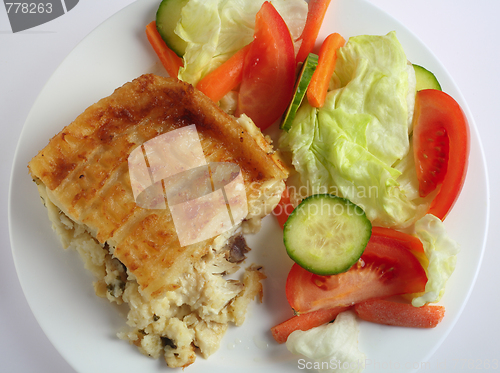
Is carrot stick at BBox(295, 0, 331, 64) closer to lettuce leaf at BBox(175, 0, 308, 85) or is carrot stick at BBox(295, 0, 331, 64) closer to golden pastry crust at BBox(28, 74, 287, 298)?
lettuce leaf at BBox(175, 0, 308, 85)

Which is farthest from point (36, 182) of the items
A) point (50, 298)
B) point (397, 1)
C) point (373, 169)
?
point (397, 1)

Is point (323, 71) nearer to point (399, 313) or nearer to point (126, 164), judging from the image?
point (126, 164)

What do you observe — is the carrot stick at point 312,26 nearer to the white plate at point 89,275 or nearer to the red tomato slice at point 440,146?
the white plate at point 89,275

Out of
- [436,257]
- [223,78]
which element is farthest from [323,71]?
[436,257]

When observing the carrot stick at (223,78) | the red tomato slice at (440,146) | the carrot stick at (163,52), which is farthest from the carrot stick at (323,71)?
the carrot stick at (163,52)

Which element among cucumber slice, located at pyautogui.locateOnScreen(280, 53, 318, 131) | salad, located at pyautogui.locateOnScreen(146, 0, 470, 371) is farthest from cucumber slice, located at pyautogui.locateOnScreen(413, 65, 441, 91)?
cucumber slice, located at pyautogui.locateOnScreen(280, 53, 318, 131)

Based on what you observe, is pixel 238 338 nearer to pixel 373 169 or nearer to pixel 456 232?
pixel 373 169
